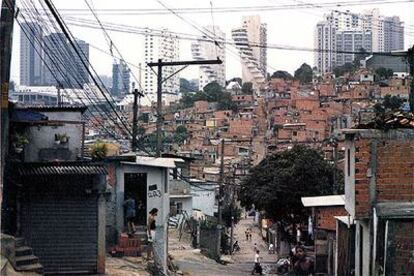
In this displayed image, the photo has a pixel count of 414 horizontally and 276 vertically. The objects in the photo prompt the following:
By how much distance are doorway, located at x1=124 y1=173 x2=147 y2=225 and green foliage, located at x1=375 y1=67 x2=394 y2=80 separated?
6875cm

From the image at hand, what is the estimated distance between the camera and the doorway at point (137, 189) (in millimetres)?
19125

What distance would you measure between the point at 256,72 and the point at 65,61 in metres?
107

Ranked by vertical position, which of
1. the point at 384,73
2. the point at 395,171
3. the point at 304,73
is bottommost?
the point at 395,171

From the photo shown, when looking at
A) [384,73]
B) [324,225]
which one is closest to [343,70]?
[384,73]

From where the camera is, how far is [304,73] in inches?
4707

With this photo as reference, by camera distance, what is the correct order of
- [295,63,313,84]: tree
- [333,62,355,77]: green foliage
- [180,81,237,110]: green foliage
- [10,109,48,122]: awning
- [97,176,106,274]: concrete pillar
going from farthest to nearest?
[295,63,313,84]: tree < [333,62,355,77]: green foliage < [180,81,237,110]: green foliage < [97,176,106,274]: concrete pillar < [10,109,48,122]: awning

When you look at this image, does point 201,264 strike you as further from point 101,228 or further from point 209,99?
point 209,99

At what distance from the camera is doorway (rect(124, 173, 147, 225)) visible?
19.1m

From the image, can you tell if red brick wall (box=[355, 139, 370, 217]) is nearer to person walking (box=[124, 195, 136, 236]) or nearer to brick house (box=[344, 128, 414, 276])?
brick house (box=[344, 128, 414, 276])

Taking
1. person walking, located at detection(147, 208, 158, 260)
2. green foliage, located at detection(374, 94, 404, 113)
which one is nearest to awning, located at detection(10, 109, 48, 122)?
person walking, located at detection(147, 208, 158, 260)

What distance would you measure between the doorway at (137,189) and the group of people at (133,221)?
163mm

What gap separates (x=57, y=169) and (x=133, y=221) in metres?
5.18

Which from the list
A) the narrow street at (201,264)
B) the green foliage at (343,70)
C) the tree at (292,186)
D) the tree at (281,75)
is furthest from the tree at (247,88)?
the tree at (292,186)

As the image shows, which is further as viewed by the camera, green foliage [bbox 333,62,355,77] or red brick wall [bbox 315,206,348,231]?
green foliage [bbox 333,62,355,77]
